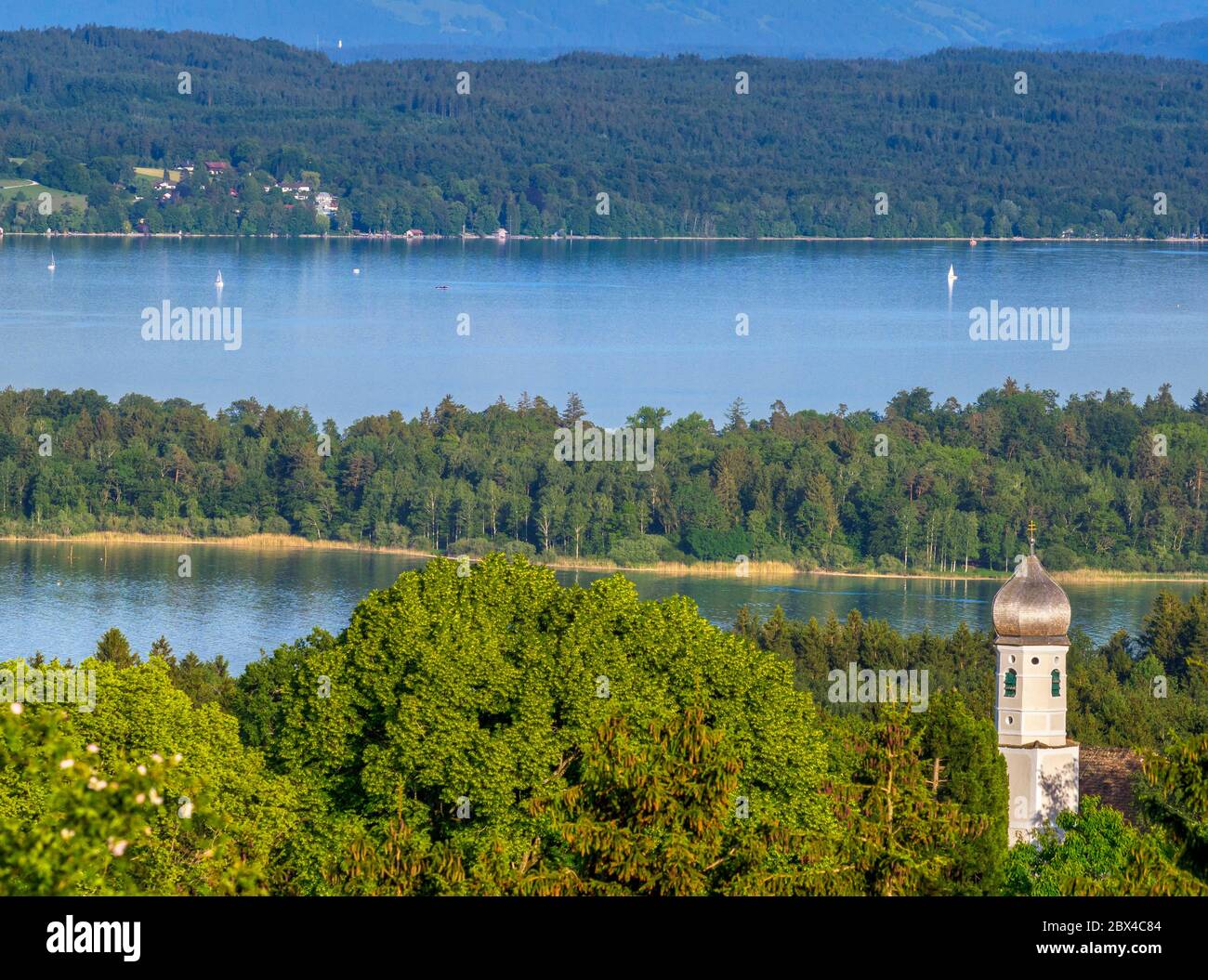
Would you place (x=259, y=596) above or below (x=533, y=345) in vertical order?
below

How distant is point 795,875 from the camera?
1453 cm

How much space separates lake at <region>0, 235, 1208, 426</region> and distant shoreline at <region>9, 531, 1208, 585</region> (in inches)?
779

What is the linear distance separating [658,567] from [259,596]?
1132 cm

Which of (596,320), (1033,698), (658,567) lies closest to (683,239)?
(596,320)

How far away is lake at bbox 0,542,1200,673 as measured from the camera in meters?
49.3

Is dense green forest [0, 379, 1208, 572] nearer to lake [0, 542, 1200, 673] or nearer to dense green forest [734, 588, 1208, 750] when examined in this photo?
lake [0, 542, 1200, 673]

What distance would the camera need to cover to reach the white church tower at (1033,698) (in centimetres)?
2652

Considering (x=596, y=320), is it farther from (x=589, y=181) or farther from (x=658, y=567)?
(x=589, y=181)

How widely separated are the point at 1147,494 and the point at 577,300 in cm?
6517

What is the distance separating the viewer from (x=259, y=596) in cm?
5522

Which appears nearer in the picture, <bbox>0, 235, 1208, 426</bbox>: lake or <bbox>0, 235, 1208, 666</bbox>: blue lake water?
<bbox>0, 235, 1208, 666</bbox>: blue lake water

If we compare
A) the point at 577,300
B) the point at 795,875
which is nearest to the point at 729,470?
the point at 795,875

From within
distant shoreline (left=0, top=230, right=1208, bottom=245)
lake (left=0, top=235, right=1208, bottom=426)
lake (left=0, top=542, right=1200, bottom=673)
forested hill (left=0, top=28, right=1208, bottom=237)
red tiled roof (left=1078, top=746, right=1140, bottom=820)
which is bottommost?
lake (left=0, top=542, right=1200, bottom=673)

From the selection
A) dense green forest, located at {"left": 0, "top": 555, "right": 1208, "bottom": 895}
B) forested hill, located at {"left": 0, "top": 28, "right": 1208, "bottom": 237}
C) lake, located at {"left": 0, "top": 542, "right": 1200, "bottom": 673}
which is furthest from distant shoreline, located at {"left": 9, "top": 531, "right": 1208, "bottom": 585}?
forested hill, located at {"left": 0, "top": 28, "right": 1208, "bottom": 237}
